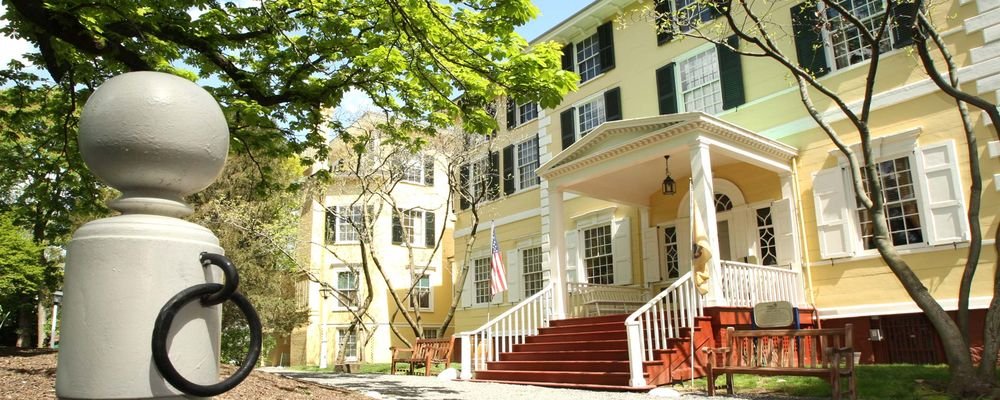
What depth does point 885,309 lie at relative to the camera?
430 inches

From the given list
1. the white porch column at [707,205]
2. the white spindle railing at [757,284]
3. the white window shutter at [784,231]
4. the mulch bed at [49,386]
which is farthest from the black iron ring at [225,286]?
the white window shutter at [784,231]

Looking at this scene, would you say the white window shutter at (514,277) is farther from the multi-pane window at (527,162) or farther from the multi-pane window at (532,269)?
the multi-pane window at (527,162)

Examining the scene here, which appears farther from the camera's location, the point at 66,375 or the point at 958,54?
the point at 958,54

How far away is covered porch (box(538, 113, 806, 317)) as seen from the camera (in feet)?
36.1

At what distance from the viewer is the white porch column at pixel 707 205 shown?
10.4 m

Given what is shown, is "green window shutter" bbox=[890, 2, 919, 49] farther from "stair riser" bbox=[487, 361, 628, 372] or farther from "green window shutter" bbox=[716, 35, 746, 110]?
"stair riser" bbox=[487, 361, 628, 372]

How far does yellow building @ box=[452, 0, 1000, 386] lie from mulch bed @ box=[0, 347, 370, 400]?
5.03 metres

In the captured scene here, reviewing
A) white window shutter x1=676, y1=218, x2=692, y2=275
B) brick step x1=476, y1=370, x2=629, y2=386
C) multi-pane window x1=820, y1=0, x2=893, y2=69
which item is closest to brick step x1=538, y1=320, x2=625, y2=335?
brick step x1=476, y1=370, x2=629, y2=386

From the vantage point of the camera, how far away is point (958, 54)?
422 inches

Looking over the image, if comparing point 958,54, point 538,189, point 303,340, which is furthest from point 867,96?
point 303,340

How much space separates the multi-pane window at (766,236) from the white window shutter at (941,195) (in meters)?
2.61

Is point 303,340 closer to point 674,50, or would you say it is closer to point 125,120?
point 674,50

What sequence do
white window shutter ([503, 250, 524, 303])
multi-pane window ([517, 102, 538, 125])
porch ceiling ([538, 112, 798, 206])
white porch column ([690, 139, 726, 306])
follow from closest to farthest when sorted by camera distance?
white porch column ([690, 139, 726, 306]) → porch ceiling ([538, 112, 798, 206]) → white window shutter ([503, 250, 524, 303]) → multi-pane window ([517, 102, 538, 125])

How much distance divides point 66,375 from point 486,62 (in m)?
5.75
